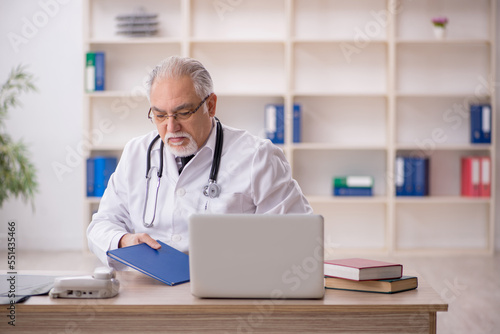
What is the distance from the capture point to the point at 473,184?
16.3ft

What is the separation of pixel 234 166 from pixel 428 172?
3.20 m

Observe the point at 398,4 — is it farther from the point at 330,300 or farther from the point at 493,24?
the point at 330,300

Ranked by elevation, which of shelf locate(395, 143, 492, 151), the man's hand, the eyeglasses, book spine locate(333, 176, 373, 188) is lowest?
the man's hand

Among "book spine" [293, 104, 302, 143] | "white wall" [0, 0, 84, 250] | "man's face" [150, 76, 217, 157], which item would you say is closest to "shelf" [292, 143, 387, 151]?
"book spine" [293, 104, 302, 143]

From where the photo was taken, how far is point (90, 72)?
488cm

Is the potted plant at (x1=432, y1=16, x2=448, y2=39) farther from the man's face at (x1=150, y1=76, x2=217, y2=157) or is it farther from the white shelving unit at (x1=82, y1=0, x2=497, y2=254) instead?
the man's face at (x1=150, y1=76, x2=217, y2=157)

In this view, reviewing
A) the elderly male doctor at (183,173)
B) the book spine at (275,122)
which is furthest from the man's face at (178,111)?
the book spine at (275,122)

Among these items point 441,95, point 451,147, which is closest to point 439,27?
point 441,95

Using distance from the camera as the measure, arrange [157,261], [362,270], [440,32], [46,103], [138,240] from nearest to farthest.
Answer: [362,270]
[157,261]
[138,240]
[440,32]
[46,103]

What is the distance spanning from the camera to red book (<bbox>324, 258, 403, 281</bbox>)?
4.93ft

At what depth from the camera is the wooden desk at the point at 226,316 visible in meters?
1.38

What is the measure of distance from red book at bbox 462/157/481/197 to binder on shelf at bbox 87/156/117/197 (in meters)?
2.80

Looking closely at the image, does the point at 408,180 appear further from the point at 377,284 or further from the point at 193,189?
the point at 377,284

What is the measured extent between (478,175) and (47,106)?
11.6ft
